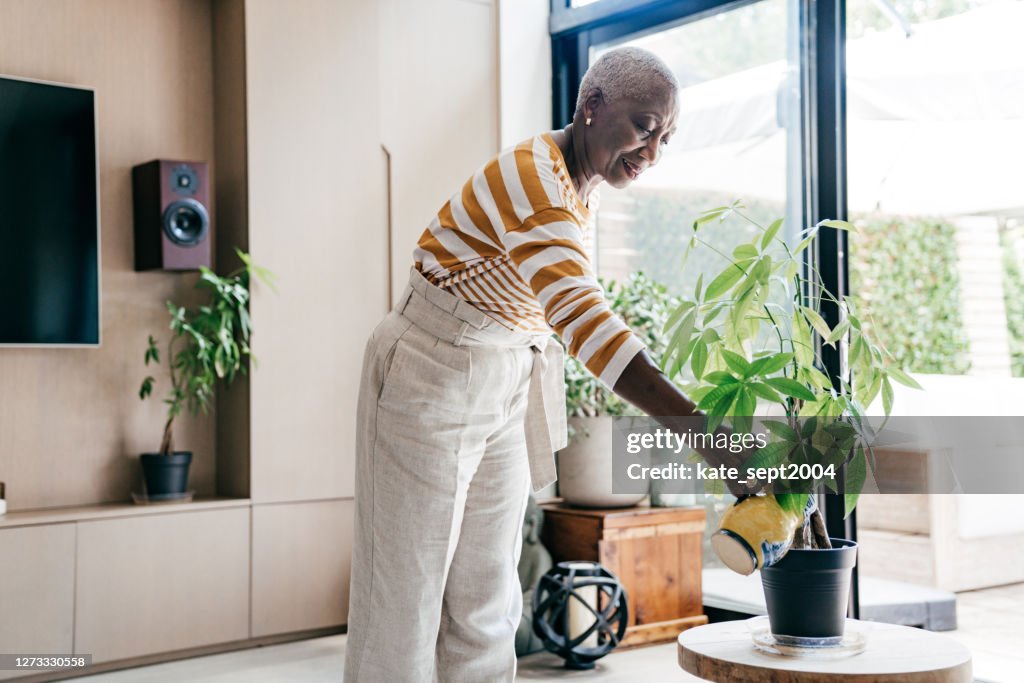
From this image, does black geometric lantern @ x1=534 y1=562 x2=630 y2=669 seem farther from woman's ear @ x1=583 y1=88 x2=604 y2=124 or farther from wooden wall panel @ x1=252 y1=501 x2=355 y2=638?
woman's ear @ x1=583 y1=88 x2=604 y2=124

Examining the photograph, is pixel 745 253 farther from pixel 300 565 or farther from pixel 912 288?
pixel 300 565

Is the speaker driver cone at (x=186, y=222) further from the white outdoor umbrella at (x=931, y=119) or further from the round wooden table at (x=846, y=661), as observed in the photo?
the round wooden table at (x=846, y=661)

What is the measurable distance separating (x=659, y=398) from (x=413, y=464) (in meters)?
0.61

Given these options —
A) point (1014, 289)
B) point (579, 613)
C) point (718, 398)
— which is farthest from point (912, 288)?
point (718, 398)

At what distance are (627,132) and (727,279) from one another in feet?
0.97

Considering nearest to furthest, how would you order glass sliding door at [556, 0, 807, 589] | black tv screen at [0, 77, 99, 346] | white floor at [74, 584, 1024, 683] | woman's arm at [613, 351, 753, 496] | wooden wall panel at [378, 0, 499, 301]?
woman's arm at [613, 351, 753, 496]
white floor at [74, 584, 1024, 683]
black tv screen at [0, 77, 99, 346]
glass sliding door at [556, 0, 807, 589]
wooden wall panel at [378, 0, 499, 301]

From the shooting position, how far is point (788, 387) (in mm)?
1516

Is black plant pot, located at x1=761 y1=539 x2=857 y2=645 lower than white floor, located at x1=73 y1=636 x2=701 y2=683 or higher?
higher

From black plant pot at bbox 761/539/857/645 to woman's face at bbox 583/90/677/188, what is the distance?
688 millimetres

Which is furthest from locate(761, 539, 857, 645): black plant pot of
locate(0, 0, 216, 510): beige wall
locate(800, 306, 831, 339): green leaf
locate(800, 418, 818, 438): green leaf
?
locate(0, 0, 216, 510): beige wall

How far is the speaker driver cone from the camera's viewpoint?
3432 millimetres

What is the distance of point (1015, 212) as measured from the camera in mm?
2945

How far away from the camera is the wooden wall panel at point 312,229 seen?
3607 millimetres

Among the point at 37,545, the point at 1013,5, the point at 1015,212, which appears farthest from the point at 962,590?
the point at 37,545
